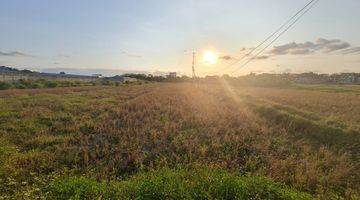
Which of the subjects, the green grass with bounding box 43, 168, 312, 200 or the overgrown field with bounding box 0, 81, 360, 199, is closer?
the green grass with bounding box 43, 168, 312, 200

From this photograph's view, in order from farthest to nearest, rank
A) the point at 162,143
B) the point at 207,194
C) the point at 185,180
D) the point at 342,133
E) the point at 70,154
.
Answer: the point at 342,133 → the point at 162,143 → the point at 70,154 → the point at 185,180 → the point at 207,194

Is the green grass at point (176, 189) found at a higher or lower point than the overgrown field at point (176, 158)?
higher

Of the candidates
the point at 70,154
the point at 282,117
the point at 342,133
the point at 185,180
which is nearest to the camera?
the point at 185,180

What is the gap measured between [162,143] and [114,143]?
76.9 inches

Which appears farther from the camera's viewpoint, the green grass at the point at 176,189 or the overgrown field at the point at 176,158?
the overgrown field at the point at 176,158

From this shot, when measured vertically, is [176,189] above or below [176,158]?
above

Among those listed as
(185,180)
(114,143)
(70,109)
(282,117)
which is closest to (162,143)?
(114,143)

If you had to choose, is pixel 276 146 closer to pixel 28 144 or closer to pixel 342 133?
pixel 342 133

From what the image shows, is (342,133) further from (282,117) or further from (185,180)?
(185,180)

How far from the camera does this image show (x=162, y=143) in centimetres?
1520

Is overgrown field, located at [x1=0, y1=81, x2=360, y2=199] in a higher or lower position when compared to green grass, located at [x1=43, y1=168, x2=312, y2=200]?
lower

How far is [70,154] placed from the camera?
12984mm

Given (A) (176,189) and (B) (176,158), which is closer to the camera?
(A) (176,189)

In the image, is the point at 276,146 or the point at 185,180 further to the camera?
the point at 276,146
